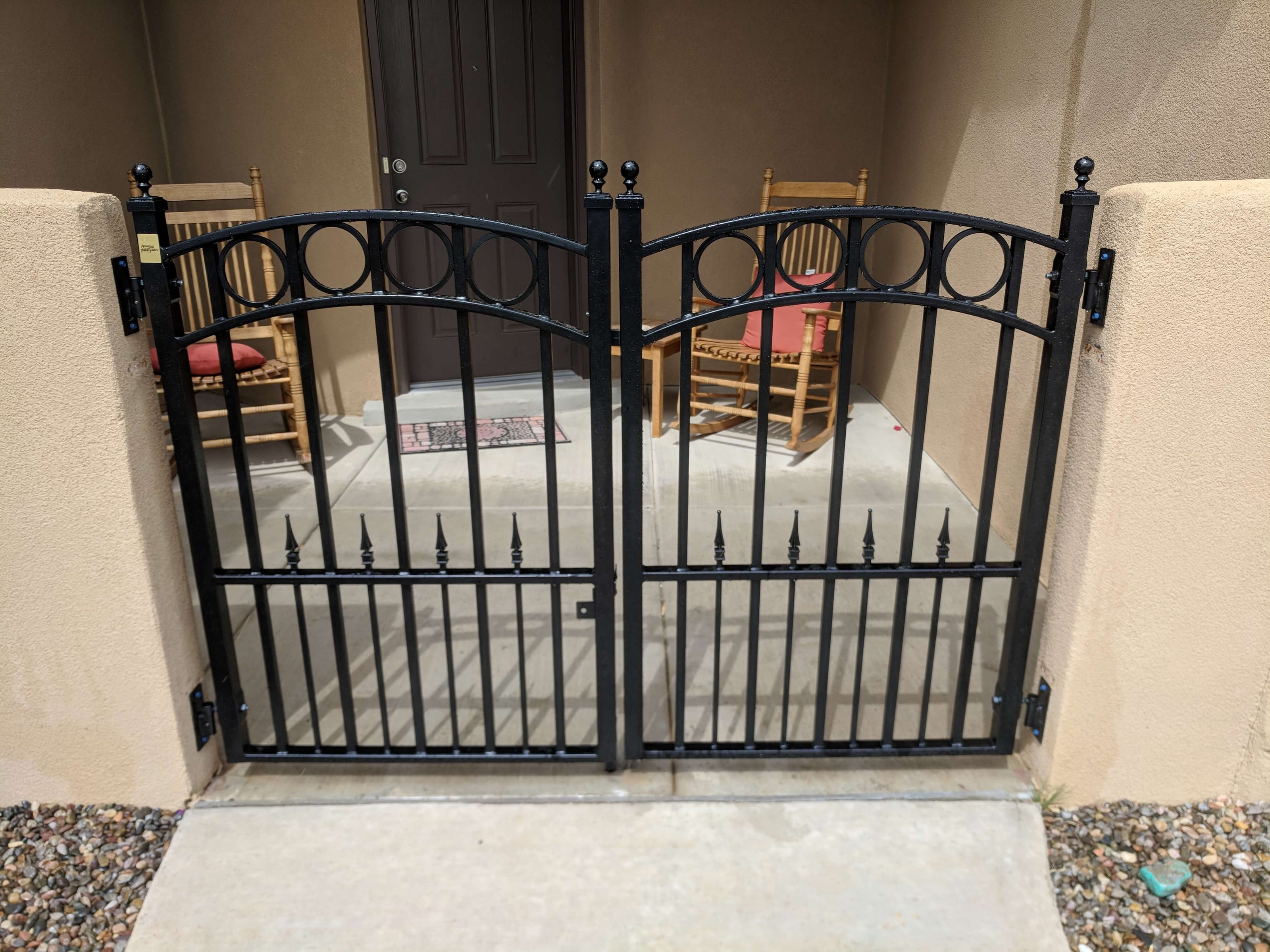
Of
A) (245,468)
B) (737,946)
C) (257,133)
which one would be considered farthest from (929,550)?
(257,133)

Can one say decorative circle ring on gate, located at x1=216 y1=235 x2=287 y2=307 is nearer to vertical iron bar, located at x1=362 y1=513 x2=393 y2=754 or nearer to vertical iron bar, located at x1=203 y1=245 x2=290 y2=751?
vertical iron bar, located at x1=203 y1=245 x2=290 y2=751

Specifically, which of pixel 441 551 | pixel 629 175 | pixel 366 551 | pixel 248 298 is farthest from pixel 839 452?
pixel 248 298

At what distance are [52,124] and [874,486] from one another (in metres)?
3.45

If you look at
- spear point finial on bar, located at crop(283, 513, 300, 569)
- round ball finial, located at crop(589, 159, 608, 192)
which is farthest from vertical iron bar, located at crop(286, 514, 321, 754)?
round ball finial, located at crop(589, 159, 608, 192)

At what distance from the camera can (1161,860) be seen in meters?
1.71

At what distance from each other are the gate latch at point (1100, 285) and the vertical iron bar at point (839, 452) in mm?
388

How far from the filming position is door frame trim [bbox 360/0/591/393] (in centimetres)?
402

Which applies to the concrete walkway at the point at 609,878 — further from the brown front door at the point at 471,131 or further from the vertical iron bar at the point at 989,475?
the brown front door at the point at 471,131

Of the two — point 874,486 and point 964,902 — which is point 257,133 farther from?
point 964,902

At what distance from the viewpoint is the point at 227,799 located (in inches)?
72.2

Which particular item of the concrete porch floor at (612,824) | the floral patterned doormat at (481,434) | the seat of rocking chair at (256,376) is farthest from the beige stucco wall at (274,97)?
the concrete porch floor at (612,824)

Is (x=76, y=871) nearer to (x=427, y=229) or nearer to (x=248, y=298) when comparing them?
(x=427, y=229)

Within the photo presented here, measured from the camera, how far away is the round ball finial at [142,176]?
4.80ft

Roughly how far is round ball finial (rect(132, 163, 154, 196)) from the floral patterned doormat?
234 centimetres
